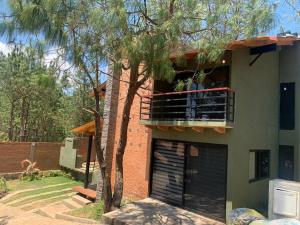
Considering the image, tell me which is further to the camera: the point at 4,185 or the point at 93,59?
the point at 4,185

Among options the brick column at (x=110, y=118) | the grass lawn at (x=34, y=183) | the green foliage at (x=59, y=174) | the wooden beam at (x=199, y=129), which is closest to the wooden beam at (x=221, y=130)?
the wooden beam at (x=199, y=129)

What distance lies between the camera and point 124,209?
11453mm

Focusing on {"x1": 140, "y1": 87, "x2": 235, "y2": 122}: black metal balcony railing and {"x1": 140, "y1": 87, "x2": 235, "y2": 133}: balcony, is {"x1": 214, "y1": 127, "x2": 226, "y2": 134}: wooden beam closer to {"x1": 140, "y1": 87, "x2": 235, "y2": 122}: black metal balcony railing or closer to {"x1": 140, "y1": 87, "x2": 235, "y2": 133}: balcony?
{"x1": 140, "y1": 87, "x2": 235, "y2": 133}: balcony

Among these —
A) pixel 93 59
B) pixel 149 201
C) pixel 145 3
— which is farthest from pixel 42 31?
pixel 149 201

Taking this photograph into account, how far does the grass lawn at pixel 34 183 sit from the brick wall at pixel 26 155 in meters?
1.17

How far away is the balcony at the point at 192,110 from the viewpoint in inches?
399

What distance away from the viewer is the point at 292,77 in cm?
1315

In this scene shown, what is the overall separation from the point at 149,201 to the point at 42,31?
725 centimetres

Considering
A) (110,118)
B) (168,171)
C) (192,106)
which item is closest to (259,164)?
(192,106)

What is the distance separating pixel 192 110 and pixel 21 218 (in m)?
7.35

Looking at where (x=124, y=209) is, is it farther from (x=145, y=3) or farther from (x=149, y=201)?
(x=145, y=3)

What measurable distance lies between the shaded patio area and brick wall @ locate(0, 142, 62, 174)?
416 inches

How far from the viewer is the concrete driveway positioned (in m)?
11.1

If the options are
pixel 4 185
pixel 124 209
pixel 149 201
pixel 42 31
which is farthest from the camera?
pixel 4 185
